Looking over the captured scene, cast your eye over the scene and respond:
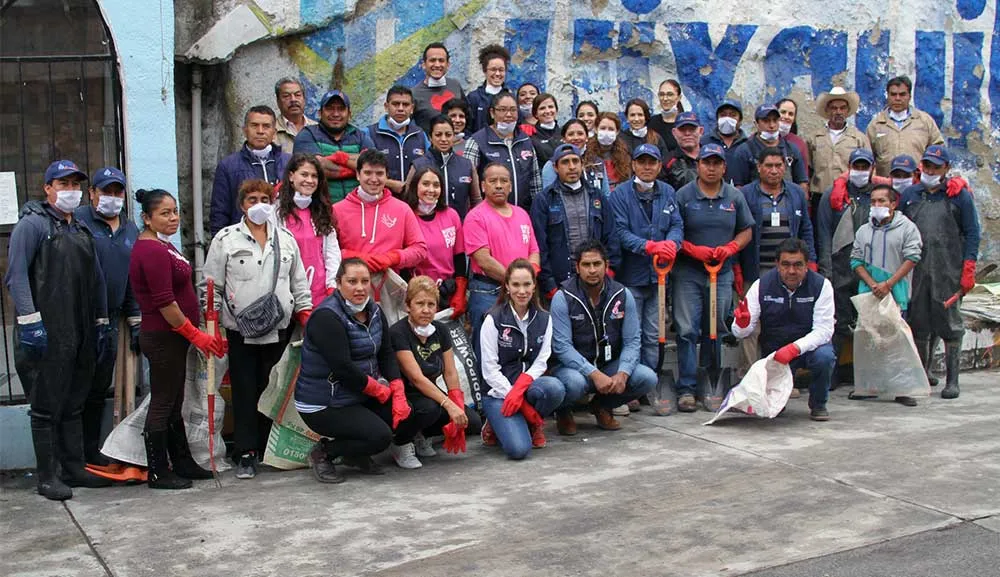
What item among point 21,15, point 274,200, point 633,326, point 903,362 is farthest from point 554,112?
point 21,15

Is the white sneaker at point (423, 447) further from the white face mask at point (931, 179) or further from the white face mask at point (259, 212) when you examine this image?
the white face mask at point (931, 179)

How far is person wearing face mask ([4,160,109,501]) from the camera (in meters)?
6.30

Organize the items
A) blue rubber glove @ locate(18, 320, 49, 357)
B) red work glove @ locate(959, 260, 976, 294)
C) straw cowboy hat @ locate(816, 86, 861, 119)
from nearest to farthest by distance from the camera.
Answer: blue rubber glove @ locate(18, 320, 49, 357), red work glove @ locate(959, 260, 976, 294), straw cowboy hat @ locate(816, 86, 861, 119)

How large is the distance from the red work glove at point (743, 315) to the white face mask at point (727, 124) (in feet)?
6.33

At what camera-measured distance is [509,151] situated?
8.53 metres

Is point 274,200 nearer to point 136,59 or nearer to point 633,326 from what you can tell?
point 136,59

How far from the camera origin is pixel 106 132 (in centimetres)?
827

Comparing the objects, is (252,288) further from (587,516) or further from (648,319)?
(648,319)

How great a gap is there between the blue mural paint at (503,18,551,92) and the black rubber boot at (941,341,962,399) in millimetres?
4292

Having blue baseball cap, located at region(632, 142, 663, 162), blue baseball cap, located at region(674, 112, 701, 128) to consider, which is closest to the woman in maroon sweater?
blue baseball cap, located at region(632, 142, 663, 162)

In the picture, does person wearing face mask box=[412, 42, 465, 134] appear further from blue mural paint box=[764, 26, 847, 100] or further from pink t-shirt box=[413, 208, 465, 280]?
blue mural paint box=[764, 26, 847, 100]

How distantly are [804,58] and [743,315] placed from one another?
13.8ft

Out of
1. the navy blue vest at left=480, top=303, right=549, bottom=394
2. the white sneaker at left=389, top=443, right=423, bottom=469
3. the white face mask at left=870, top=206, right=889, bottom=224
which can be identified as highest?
the white face mask at left=870, top=206, right=889, bottom=224

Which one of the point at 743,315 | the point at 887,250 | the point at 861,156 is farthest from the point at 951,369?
the point at 743,315
